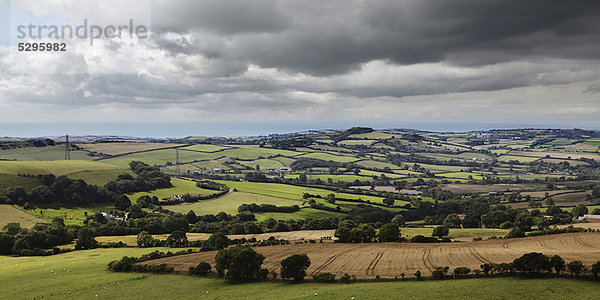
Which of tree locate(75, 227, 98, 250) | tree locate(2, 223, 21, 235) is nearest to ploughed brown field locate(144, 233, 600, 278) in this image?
tree locate(75, 227, 98, 250)

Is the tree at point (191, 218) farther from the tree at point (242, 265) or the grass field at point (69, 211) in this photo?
the tree at point (242, 265)

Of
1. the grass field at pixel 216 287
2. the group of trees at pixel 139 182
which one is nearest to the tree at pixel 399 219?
the grass field at pixel 216 287

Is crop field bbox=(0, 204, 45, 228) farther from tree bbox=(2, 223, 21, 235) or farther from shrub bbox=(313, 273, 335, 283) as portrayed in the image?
shrub bbox=(313, 273, 335, 283)

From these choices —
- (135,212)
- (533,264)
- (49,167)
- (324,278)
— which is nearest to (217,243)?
(324,278)

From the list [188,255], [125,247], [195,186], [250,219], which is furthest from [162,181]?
[188,255]

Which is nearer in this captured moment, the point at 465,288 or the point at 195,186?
the point at 465,288

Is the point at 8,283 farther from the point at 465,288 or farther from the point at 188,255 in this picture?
the point at 465,288
